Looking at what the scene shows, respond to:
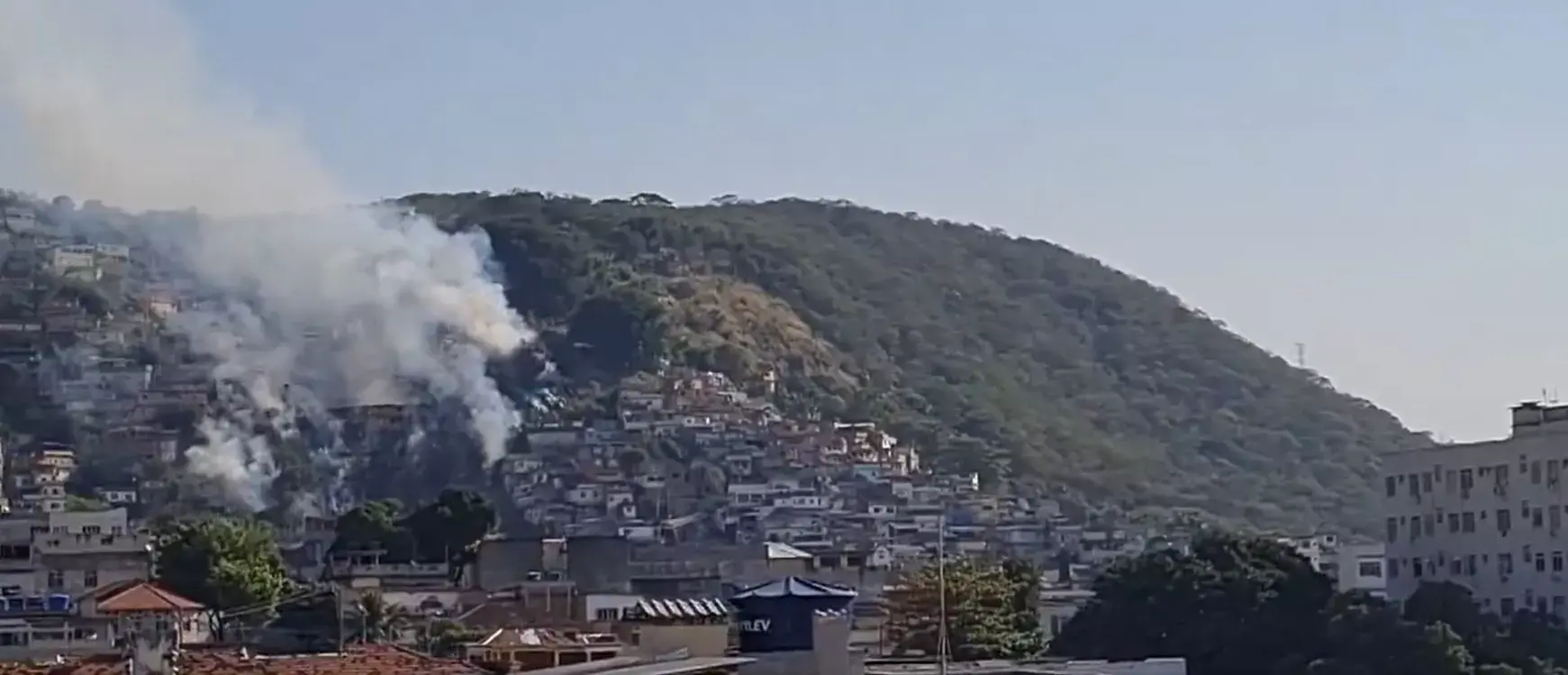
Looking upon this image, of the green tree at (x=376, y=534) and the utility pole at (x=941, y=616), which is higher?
the green tree at (x=376, y=534)

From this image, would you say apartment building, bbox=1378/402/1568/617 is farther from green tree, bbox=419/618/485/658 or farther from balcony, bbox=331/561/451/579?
balcony, bbox=331/561/451/579

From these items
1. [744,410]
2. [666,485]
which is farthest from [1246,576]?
[744,410]

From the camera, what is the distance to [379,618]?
65.5 metres

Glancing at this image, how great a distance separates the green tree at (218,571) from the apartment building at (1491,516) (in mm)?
27047

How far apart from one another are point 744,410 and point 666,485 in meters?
14.5

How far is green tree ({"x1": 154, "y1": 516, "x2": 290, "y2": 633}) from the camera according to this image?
2648 inches

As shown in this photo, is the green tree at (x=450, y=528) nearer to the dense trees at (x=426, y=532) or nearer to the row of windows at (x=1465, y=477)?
the dense trees at (x=426, y=532)

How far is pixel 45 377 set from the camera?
145625 mm

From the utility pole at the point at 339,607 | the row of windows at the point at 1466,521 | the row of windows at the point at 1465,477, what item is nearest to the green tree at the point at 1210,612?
the row of windows at the point at 1466,521

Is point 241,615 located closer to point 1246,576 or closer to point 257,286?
point 1246,576

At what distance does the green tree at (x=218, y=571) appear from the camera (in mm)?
67250

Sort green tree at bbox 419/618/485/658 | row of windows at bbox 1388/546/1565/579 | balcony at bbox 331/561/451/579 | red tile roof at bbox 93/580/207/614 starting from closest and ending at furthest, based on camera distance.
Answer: red tile roof at bbox 93/580/207/614 < green tree at bbox 419/618/485/658 < row of windows at bbox 1388/546/1565/579 < balcony at bbox 331/561/451/579

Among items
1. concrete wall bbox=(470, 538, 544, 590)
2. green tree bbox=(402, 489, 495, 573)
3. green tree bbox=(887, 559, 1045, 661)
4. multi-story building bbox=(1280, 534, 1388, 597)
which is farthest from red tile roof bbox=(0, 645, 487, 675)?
green tree bbox=(402, 489, 495, 573)

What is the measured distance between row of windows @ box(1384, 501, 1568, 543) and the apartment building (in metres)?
0.02
